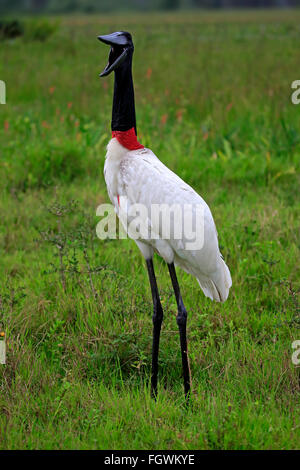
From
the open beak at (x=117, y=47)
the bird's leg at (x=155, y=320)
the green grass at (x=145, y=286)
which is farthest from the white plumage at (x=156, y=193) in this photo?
the green grass at (x=145, y=286)

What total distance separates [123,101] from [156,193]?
521 millimetres

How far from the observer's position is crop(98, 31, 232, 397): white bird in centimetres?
287

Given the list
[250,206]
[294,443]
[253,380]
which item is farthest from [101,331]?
Result: [250,206]

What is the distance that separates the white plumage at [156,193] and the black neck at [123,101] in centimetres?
9

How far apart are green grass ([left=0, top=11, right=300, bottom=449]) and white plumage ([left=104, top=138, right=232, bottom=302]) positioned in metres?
0.63

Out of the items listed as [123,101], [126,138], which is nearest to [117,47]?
[123,101]

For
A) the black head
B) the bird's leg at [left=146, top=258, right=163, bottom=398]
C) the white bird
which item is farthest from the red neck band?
the bird's leg at [left=146, top=258, right=163, bottom=398]

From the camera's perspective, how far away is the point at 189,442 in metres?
2.59

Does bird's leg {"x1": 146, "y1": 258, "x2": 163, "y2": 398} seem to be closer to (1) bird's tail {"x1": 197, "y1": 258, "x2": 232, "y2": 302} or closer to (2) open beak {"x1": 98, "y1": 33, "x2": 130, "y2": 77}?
(1) bird's tail {"x1": 197, "y1": 258, "x2": 232, "y2": 302}

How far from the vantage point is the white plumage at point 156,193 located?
9.41 ft

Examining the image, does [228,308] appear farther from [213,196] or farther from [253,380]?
[213,196]

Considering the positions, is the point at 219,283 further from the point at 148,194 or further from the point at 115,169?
the point at 115,169

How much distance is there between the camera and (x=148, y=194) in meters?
2.86
